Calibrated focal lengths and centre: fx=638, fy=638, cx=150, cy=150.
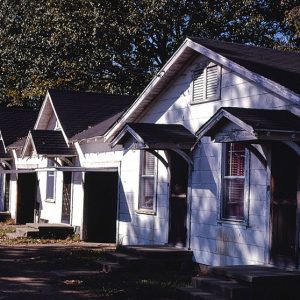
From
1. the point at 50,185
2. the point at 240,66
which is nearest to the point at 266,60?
the point at 240,66

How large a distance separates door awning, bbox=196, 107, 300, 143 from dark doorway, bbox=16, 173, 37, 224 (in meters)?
16.6

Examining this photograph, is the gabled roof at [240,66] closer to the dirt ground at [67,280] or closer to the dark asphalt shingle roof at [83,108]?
the dirt ground at [67,280]

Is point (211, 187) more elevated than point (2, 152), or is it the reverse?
point (2, 152)

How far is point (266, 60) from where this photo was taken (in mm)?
13312

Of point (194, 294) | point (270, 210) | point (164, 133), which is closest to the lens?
point (194, 294)

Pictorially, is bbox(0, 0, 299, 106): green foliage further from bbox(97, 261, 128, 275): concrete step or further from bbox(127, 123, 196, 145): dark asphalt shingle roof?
bbox(97, 261, 128, 275): concrete step

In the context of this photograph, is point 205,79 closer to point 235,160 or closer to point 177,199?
point 235,160

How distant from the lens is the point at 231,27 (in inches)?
1314

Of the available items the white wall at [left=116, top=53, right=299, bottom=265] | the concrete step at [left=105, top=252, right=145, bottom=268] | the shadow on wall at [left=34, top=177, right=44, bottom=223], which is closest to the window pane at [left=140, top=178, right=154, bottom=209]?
the white wall at [left=116, top=53, right=299, bottom=265]

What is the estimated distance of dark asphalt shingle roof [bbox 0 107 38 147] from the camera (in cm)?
2986

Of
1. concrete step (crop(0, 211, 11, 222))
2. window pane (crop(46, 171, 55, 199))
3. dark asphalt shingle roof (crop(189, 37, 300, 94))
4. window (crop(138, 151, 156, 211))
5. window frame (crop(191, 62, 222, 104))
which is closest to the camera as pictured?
dark asphalt shingle roof (crop(189, 37, 300, 94))

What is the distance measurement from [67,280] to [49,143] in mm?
10143

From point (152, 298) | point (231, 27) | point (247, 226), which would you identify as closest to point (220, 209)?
point (247, 226)

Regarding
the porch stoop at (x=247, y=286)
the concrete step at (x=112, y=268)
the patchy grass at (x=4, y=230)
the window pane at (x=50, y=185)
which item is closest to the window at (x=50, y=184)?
the window pane at (x=50, y=185)
